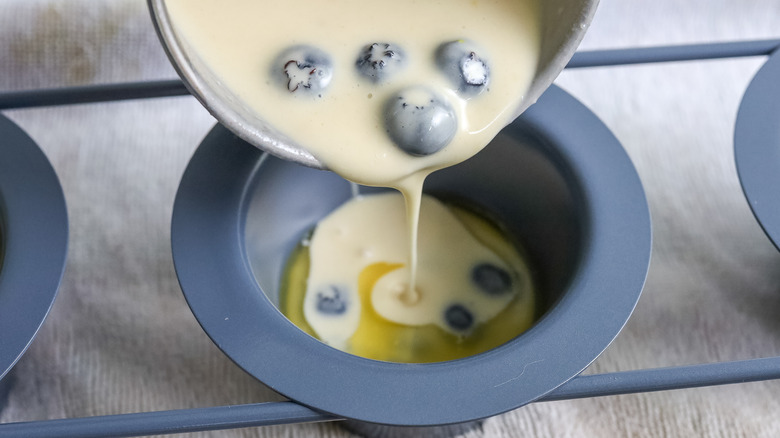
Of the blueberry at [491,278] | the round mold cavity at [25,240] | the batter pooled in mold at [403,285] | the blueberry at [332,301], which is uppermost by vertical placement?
the blueberry at [491,278]

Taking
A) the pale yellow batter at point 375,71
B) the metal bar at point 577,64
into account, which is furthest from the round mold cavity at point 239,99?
the metal bar at point 577,64

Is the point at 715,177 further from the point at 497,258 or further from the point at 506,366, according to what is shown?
the point at 506,366

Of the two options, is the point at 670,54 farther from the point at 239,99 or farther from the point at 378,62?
the point at 239,99

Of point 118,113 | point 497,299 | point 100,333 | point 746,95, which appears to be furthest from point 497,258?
point 118,113

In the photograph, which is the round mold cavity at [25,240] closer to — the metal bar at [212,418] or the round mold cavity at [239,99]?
the metal bar at [212,418]

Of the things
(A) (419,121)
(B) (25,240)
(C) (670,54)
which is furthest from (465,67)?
(B) (25,240)

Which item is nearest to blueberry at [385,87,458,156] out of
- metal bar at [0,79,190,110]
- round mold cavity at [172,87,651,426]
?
round mold cavity at [172,87,651,426]
